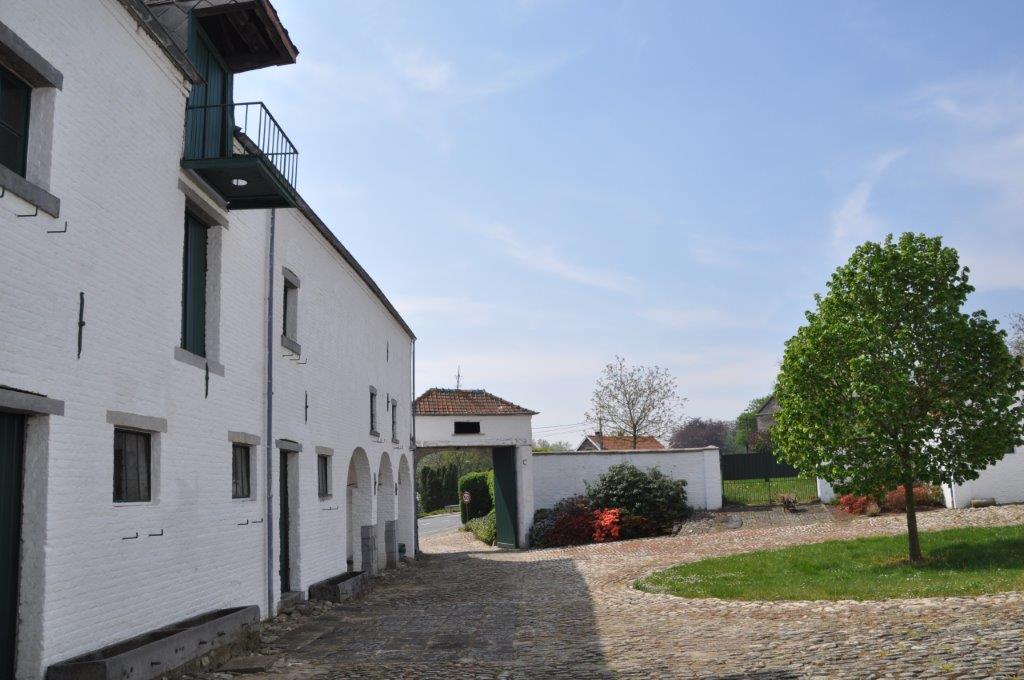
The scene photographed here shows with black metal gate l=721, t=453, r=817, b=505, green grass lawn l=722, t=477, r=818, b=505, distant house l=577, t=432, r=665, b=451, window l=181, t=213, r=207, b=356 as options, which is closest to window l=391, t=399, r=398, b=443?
window l=181, t=213, r=207, b=356

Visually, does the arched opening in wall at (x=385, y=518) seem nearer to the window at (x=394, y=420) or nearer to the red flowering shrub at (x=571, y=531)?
the window at (x=394, y=420)

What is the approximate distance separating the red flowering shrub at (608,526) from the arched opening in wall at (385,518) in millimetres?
8691

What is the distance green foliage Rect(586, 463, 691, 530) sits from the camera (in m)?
29.0

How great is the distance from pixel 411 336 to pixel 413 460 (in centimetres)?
390

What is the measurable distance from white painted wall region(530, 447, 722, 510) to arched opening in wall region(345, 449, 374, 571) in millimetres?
13202

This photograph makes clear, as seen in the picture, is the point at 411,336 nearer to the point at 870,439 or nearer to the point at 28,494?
the point at 870,439

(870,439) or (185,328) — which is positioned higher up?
(185,328)

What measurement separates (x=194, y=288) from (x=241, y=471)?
2.72 m

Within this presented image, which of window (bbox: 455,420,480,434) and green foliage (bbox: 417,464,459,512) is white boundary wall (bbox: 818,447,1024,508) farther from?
green foliage (bbox: 417,464,459,512)

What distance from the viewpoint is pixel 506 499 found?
30906 millimetres

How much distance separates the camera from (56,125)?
7230 millimetres

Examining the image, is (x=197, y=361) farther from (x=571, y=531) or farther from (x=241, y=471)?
(x=571, y=531)

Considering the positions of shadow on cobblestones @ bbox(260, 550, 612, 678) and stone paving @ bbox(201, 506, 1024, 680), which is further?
shadow on cobblestones @ bbox(260, 550, 612, 678)

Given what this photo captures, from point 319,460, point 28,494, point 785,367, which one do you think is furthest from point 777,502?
point 28,494
